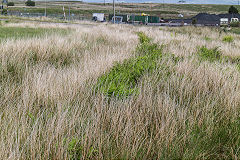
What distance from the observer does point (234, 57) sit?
7270 mm

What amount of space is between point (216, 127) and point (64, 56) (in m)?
4.36

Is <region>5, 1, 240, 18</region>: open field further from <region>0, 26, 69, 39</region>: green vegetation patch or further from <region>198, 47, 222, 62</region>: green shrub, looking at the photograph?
<region>198, 47, 222, 62</region>: green shrub

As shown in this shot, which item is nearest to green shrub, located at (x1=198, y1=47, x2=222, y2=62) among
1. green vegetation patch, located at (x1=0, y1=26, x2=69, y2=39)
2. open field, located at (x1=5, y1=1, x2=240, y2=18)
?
green vegetation patch, located at (x1=0, y1=26, x2=69, y2=39)

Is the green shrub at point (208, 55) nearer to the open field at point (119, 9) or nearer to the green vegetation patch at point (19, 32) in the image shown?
the green vegetation patch at point (19, 32)

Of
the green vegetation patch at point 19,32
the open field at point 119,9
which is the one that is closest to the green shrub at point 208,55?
the green vegetation patch at point 19,32

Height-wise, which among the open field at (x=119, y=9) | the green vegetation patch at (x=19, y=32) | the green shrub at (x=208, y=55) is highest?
the open field at (x=119, y=9)

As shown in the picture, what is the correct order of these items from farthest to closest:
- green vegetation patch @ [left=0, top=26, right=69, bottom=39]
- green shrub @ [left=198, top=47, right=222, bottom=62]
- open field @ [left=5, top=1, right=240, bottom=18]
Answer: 1. open field @ [left=5, top=1, right=240, bottom=18]
2. green vegetation patch @ [left=0, top=26, right=69, bottom=39]
3. green shrub @ [left=198, top=47, right=222, bottom=62]

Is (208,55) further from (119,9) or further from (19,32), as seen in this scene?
(119,9)

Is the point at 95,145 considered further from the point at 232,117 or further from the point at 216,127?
the point at 232,117

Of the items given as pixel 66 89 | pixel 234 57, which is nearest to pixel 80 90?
pixel 66 89

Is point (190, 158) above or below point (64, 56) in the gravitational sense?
below

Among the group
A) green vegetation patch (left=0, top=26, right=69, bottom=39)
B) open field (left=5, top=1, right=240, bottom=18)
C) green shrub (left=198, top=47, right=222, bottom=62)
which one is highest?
open field (left=5, top=1, right=240, bottom=18)

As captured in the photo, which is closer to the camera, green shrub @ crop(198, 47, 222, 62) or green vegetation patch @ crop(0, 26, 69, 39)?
green shrub @ crop(198, 47, 222, 62)

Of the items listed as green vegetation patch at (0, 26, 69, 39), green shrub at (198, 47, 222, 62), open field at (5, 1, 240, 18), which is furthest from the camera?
open field at (5, 1, 240, 18)
